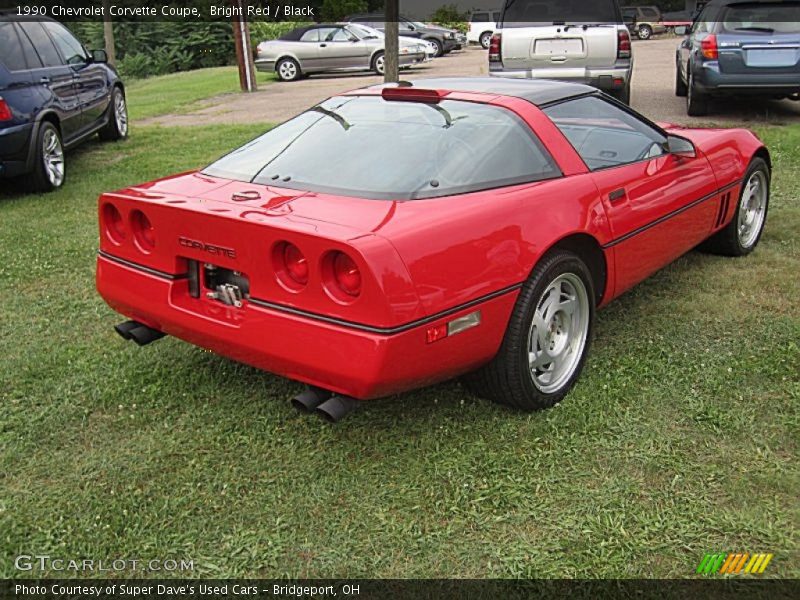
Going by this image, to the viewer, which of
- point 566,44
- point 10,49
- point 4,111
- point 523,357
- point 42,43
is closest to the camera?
point 523,357

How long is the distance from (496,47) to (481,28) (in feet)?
70.2

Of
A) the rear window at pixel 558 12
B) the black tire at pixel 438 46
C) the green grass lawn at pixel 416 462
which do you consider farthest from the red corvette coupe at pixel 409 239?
the black tire at pixel 438 46

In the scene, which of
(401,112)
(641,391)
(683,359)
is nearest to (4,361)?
(401,112)

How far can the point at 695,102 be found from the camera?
9930mm

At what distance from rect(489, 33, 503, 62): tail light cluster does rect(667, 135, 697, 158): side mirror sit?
6394 millimetres

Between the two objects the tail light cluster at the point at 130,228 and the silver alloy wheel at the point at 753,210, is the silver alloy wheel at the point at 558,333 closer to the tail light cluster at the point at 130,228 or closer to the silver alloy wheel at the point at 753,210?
the tail light cluster at the point at 130,228

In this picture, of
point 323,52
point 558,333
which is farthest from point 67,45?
point 323,52

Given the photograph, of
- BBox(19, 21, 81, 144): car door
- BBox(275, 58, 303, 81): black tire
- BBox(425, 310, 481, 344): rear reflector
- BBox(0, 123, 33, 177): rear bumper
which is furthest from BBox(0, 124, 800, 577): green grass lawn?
BBox(275, 58, 303, 81): black tire

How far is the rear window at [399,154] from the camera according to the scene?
10.3ft

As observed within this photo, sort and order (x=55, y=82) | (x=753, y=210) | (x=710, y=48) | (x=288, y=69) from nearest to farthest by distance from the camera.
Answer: (x=753, y=210), (x=55, y=82), (x=710, y=48), (x=288, y=69)

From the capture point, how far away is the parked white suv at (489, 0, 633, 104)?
968cm

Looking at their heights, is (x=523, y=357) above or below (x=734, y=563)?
above

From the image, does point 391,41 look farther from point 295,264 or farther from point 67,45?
point 295,264

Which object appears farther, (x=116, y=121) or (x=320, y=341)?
A: (x=116, y=121)
